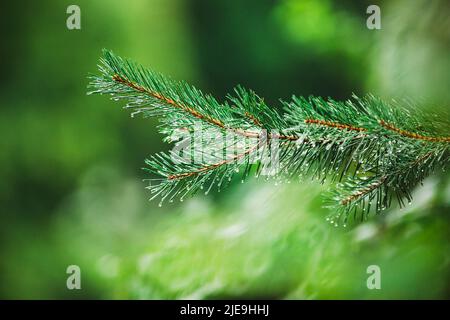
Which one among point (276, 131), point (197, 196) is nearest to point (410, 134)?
point (276, 131)

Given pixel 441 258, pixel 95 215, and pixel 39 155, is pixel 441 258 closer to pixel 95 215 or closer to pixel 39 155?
pixel 95 215

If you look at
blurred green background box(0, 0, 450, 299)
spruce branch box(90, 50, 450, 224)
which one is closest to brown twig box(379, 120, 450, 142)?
spruce branch box(90, 50, 450, 224)

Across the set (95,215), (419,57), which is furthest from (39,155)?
(419,57)

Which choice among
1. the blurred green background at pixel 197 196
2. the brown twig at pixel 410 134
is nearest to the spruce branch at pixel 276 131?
the brown twig at pixel 410 134

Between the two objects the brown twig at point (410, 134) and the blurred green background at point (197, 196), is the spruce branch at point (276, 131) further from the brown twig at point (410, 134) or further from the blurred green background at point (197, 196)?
the blurred green background at point (197, 196)

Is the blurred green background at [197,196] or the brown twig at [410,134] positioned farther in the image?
the blurred green background at [197,196]
